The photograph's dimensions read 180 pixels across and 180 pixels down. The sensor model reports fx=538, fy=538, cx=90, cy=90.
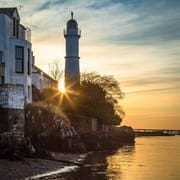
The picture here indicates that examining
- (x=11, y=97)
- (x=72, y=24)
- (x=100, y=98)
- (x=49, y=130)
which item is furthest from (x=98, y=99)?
(x=11, y=97)

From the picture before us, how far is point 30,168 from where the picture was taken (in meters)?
40.6

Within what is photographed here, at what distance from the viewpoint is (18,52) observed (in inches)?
2154

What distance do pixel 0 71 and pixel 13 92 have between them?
611 centimetres

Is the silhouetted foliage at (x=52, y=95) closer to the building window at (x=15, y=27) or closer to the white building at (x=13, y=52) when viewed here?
the white building at (x=13, y=52)

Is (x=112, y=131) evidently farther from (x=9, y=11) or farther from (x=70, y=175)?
(x=70, y=175)

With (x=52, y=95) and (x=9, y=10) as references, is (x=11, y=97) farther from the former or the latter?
(x=52, y=95)

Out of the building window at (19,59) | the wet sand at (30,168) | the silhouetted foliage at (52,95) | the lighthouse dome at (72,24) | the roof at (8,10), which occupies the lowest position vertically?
the wet sand at (30,168)

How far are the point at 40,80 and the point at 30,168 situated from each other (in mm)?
38114

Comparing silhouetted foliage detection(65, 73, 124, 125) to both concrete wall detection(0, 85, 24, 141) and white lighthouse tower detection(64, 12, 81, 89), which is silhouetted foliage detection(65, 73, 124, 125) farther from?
concrete wall detection(0, 85, 24, 141)

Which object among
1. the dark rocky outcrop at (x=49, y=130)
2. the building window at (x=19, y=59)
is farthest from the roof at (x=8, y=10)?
the dark rocky outcrop at (x=49, y=130)

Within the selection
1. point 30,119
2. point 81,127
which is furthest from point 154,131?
point 30,119

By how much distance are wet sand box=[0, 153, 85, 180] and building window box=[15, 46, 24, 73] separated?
495 inches

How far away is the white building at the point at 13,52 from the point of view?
53438mm

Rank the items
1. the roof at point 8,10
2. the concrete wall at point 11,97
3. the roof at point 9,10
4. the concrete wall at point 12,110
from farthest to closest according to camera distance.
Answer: the roof at point 8,10
the roof at point 9,10
the concrete wall at point 11,97
the concrete wall at point 12,110
